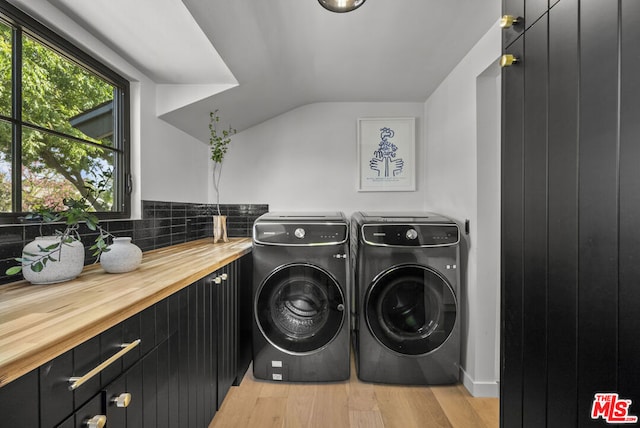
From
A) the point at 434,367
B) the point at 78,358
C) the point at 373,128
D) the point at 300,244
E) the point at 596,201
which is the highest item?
the point at 373,128

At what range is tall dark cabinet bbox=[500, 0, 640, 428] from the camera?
655mm

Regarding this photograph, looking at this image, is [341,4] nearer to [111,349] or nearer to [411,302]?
[111,349]

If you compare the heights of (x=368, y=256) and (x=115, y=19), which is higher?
(x=115, y=19)

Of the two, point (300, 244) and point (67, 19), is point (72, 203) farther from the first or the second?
point (300, 244)

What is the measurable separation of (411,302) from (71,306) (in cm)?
184

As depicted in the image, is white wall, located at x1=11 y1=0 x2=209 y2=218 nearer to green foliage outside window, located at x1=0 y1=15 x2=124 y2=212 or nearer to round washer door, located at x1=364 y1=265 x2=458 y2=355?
green foliage outside window, located at x1=0 y1=15 x2=124 y2=212

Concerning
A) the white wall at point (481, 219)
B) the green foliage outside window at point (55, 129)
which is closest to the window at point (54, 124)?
the green foliage outside window at point (55, 129)

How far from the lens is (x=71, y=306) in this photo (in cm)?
93

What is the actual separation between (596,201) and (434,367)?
1780 mm

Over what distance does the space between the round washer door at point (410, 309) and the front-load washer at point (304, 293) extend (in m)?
0.21

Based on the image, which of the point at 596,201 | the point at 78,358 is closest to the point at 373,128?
the point at 596,201

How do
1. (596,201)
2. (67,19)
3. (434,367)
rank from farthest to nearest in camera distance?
(434,367), (67,19), (596,201)

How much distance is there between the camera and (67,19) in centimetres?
149

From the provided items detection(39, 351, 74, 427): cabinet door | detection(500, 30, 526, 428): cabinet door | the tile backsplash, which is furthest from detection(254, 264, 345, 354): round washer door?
detection(39, 351, 74, 427): cabinet door
